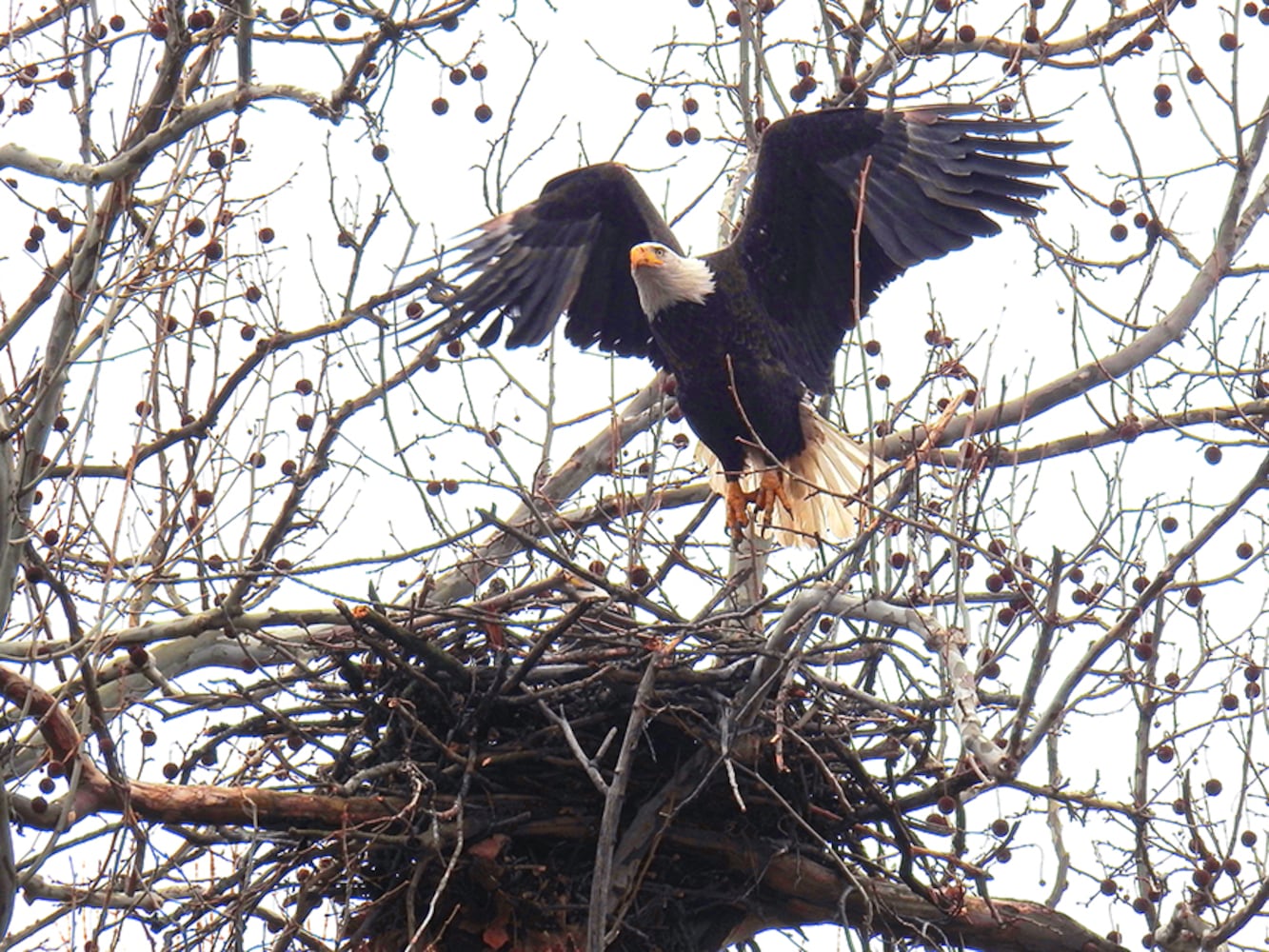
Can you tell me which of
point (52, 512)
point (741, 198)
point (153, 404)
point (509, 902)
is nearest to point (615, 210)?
point (741, 198)

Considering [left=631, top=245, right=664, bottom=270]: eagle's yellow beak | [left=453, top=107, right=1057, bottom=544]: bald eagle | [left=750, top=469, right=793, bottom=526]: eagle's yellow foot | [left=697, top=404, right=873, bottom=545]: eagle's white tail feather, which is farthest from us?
[left=697, top=404, right=873, bottom=545]: eagle's white tail feather

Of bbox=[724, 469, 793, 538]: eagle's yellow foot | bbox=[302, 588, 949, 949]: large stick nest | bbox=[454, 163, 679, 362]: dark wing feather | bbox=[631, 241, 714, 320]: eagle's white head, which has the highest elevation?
bbox=[454, 163, 679, 362]: dark wing feather

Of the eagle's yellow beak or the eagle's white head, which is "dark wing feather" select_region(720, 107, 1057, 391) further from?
the eagle's yellow beak

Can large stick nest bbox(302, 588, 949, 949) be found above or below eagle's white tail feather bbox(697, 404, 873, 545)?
below

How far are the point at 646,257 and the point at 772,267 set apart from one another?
47 centimetres

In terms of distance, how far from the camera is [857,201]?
19.0 ft

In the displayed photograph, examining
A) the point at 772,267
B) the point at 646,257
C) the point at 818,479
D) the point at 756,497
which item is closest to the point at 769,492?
the point at 756,497

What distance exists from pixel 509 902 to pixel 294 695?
2.51 feet

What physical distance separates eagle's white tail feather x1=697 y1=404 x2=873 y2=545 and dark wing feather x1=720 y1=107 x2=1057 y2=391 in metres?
0.24

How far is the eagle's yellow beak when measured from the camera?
587cm

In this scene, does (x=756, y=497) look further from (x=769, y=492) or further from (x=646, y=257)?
(x=646, y=257)

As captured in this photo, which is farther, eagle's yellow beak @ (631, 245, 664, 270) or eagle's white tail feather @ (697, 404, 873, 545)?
eagle's white tail feather @ (697, 404, 873, 545)

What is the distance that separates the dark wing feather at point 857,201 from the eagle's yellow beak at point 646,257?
34 centimetres

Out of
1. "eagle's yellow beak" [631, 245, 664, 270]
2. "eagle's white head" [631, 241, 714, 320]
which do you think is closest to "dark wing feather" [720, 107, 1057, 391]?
"eagle's white head" [631, 241, 714, 320]
